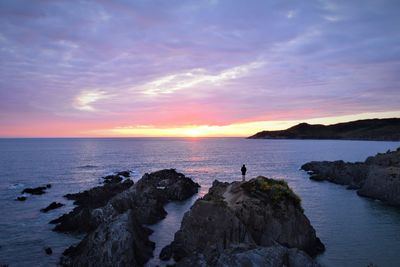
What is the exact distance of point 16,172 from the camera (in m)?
111

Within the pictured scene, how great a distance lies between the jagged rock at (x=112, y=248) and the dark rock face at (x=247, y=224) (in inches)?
159

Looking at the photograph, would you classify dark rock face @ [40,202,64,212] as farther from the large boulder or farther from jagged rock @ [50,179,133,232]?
the large boulder

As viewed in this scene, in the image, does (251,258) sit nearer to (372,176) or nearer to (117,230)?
(117,230)

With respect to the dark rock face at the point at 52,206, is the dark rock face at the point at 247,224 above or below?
above

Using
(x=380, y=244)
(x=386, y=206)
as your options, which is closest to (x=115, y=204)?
(x=380, y=244)

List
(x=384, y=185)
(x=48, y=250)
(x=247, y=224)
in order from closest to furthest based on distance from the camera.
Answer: (x=247, y=224), (x=48, y=250), (x=384, y=185)

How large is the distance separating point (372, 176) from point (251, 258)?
5194 cm

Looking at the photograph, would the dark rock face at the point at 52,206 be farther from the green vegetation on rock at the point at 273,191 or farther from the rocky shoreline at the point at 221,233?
the green vegetation on rock at the point at 273,191

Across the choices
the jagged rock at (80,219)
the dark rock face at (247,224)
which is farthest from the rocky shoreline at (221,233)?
the jagged rock at (80,219)

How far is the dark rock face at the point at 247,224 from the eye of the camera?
34.2 meters

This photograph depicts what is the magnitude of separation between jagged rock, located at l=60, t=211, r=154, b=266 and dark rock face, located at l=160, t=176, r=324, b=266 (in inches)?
159

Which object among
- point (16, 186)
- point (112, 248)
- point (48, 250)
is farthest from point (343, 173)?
point (16, 186)

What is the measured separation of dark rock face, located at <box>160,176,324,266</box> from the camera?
34156 mm

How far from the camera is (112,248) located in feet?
103
